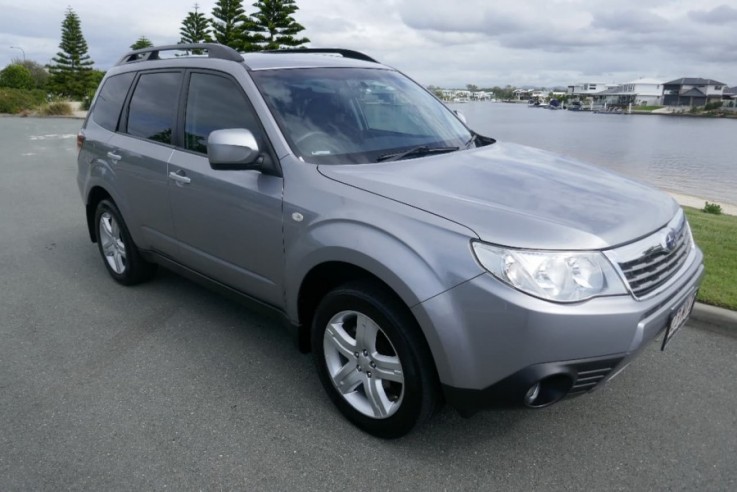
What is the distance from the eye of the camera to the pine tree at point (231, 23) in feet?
121

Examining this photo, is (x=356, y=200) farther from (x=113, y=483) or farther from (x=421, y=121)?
(x=113, y=483)

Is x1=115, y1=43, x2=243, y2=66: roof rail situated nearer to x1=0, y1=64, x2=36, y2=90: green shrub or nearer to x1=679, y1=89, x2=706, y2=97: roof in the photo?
x1=0, y1=64, x2=36, y2=90: green shrub

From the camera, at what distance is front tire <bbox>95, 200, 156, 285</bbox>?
4.72 metres

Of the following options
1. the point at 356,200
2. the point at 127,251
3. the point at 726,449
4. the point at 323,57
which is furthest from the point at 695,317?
the point at 127,251

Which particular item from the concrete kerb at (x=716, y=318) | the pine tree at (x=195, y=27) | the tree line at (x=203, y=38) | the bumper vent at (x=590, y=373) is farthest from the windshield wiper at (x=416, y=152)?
the pine tree at (x=195, y=27)

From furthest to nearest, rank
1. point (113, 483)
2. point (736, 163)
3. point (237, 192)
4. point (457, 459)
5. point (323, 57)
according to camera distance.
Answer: point (736, 163) → point (323, 57) → point (237, 192) → point (457, 459) → point (113, 483)

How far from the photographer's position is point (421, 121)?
12.5 feet

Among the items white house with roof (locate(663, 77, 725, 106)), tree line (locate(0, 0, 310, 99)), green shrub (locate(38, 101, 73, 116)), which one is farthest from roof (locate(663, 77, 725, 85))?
green shrub (locate(38, 101, 73, 116))

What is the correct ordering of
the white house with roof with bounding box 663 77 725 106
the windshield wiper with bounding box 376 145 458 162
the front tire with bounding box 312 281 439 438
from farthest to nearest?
the white house with roof with bounding box 663 77 725 106
the windshield wiper with bounding box 376 145 458 162
the front tire with bounding box 312 281 439 438

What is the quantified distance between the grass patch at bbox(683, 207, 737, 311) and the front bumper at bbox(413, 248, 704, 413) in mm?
2277

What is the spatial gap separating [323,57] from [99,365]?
2.50 m

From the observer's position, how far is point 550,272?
2.27 m

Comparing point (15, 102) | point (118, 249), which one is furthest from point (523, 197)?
point (15, 102)

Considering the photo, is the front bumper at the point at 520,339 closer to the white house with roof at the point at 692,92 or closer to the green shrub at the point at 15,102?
the green shrub at the point at 15,102
